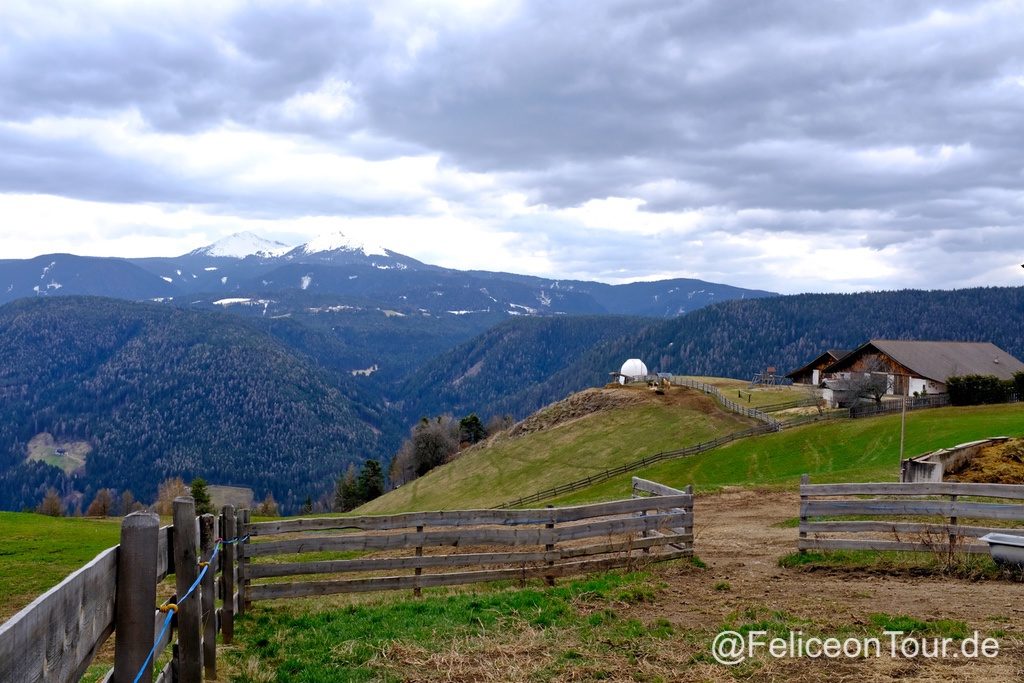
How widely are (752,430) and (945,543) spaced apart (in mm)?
43493

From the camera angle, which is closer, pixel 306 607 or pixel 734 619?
pixel 734 619

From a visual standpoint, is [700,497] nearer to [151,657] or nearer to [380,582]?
[380,582]

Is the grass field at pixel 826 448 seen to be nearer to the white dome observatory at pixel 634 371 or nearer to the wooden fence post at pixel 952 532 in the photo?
the wooden fence post at pixel 952 532

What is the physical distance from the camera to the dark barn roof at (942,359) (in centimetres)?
6700

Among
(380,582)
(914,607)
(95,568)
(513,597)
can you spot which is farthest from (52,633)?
(914,607)

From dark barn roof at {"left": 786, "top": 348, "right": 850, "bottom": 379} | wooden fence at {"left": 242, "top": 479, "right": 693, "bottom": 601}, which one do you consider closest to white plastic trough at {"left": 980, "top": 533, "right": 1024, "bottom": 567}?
wooden fence at {"left": 242, "top": 479, "right": 693, "bottom": 601}

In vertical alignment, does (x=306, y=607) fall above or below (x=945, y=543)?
below

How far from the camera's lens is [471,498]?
5541 cm

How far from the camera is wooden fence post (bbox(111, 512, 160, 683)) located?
15.3 ft

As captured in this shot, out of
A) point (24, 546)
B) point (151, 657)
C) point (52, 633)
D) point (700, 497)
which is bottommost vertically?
point (24, 546)

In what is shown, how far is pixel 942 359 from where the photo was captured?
69500 millimetres

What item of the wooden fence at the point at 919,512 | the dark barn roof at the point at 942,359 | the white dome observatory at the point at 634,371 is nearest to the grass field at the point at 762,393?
the dark barn roof at the point at 942,359

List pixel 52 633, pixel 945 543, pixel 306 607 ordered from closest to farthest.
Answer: pixel 52 633 → pixel 306 607 → pixel 945 543

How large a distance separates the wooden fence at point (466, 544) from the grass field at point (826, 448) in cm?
2239
